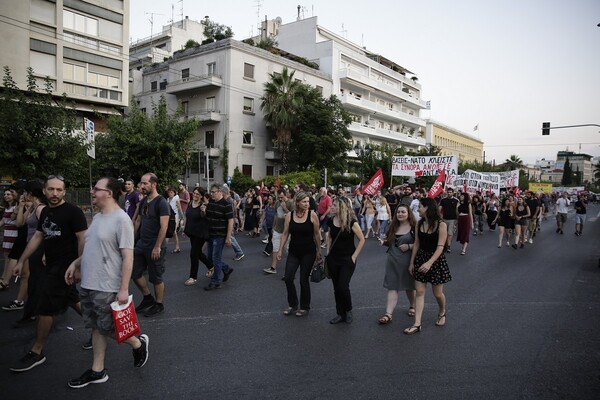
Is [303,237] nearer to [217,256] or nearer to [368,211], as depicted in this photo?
[217,256]

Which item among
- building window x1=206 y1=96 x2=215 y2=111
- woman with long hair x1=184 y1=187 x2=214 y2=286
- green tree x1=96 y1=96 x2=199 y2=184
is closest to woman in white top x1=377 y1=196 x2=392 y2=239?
woman with long hair x1=184 y1=187 x2=214 y2=286

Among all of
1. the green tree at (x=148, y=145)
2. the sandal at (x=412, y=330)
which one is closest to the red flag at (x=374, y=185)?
the green tree at (x=148, y=145)

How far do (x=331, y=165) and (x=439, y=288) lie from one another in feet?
97.1

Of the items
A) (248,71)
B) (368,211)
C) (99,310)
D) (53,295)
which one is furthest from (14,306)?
(248,71)

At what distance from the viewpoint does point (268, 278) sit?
8.19 metres

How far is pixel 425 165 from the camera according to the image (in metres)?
22.5

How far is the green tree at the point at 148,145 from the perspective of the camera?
2033 cm

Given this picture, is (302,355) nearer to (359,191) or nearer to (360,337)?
(360,337)

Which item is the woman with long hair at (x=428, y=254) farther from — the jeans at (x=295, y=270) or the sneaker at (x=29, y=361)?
the sneaker at (x=29, y=361)

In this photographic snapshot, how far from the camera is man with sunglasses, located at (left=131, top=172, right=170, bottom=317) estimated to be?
5617mm

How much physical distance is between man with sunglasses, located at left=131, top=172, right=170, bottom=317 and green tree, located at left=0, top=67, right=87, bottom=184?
9448 millimetres

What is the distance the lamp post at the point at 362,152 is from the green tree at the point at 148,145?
77.4 ft

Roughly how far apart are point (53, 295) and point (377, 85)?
48.5 m

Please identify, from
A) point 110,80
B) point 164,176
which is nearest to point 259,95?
point 110,80
